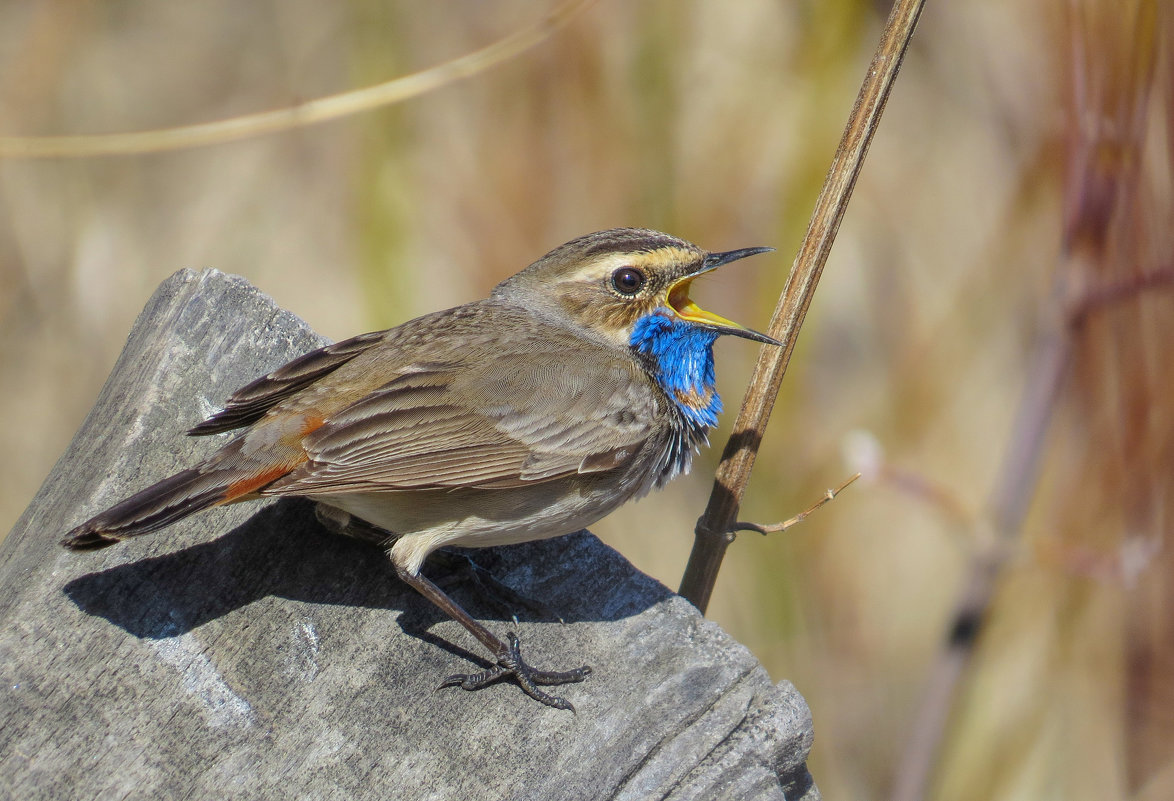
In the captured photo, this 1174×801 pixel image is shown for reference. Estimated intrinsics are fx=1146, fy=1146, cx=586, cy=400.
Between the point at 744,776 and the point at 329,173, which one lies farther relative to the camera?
the point at 329,173

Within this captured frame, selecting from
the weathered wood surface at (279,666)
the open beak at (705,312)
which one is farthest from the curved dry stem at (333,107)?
the open beak at (705,312)

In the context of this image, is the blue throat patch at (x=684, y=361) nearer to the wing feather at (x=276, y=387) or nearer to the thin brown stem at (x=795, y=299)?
the thin brown stem at (x=795, y=299)

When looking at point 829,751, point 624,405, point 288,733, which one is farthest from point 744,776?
point 829,751

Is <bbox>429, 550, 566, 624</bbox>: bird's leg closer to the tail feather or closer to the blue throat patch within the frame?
the tail feather

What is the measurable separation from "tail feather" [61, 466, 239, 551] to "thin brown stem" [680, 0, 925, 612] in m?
1.33

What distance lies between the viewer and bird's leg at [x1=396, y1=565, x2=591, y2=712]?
112 inches

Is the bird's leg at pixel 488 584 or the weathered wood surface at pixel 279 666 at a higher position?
the weathered wood surface at pixel 279 666

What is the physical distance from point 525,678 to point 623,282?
161 cm

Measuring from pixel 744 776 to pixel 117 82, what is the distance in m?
5.45

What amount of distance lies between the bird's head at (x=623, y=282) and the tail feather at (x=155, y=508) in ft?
4.97

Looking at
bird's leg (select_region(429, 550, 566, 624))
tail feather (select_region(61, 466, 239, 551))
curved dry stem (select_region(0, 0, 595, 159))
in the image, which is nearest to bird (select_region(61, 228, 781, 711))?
tail feather (select_region(61, 466, 239, 551))

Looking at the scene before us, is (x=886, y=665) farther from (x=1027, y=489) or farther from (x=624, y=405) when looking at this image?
(x=624, y=405)

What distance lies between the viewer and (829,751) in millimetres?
5184

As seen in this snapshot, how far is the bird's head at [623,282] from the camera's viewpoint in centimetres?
397
